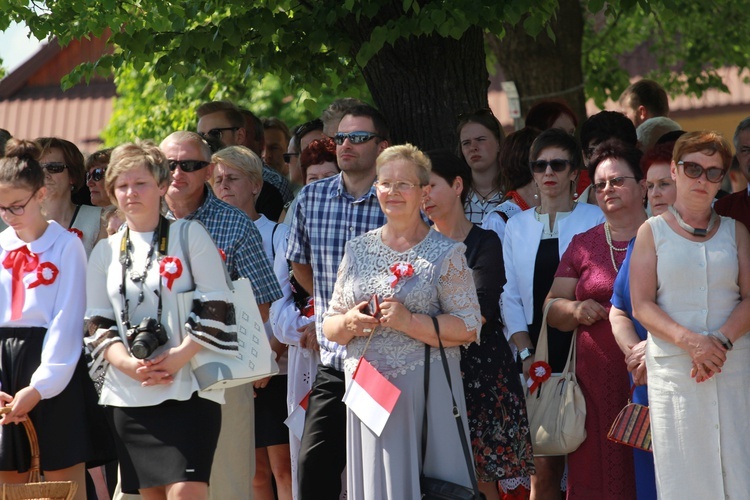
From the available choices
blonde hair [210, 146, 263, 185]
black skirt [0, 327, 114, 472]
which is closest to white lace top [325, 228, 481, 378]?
black skirt [0, 327, 114, 472]

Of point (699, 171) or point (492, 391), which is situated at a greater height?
point (699, 171)

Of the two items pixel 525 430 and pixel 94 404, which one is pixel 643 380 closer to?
pixel 525 430

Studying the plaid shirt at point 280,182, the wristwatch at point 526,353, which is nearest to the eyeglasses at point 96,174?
the plaid shirt at point 280,182

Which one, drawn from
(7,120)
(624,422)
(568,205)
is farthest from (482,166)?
(7,120)

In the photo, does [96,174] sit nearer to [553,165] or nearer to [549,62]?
[553,165]

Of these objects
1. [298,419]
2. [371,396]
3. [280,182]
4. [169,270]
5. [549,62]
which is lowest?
[298,419]

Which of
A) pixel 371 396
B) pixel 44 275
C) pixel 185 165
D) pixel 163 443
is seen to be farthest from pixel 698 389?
pixel 44 275

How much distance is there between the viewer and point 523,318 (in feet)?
21.3

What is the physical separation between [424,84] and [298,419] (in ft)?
8.86

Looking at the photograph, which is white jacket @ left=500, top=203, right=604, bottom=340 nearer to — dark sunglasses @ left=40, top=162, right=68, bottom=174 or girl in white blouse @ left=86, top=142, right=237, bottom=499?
girl in white blouse @ left=86, top=142, right=237, bottom=499

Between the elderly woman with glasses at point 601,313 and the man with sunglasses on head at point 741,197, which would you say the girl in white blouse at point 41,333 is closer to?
the elderly woman with glasses at point 601,313

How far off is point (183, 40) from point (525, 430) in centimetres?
357

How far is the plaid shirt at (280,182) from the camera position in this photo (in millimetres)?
8469

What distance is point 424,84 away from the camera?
26.2ft
